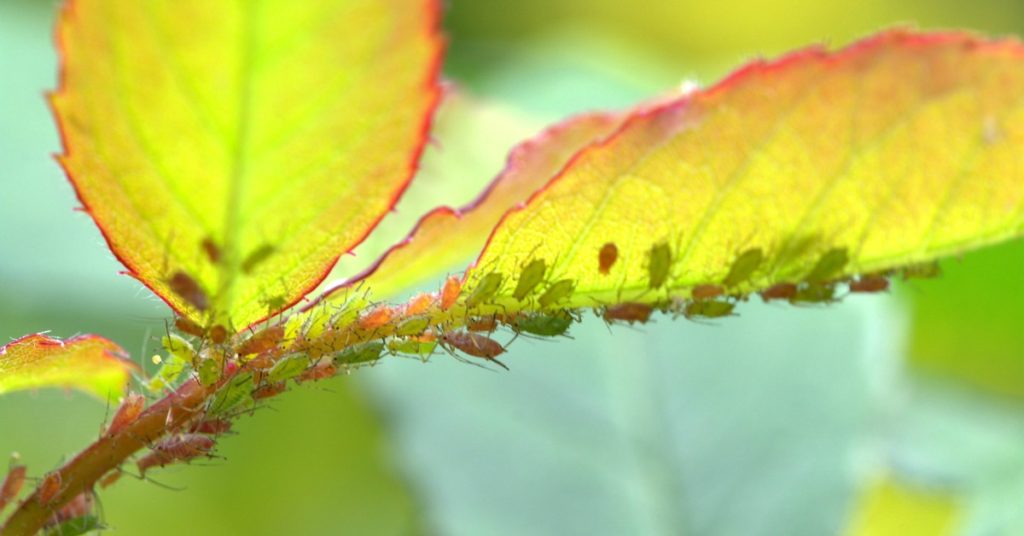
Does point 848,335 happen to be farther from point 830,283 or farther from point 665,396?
point 830,283

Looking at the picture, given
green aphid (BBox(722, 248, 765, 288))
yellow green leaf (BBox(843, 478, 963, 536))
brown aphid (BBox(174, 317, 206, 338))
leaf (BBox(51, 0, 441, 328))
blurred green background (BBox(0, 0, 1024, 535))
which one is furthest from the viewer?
yellow green leaf (BBox(843, 478, 963, 536))

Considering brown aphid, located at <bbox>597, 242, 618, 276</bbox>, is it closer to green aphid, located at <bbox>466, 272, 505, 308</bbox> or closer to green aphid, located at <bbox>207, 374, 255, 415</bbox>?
green aphid, located at <bbox>466, 272, 505, 308</bbox>

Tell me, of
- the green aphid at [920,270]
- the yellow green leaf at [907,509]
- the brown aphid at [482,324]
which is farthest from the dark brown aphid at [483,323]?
the yellow green leaf at [907,509]

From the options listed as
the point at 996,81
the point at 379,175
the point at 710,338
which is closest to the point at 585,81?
the point at 710,338

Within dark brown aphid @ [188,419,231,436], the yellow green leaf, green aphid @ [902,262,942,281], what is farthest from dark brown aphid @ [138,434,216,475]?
the yellow green leaf

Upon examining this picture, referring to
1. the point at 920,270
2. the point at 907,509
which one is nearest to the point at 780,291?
the point at 920,270
